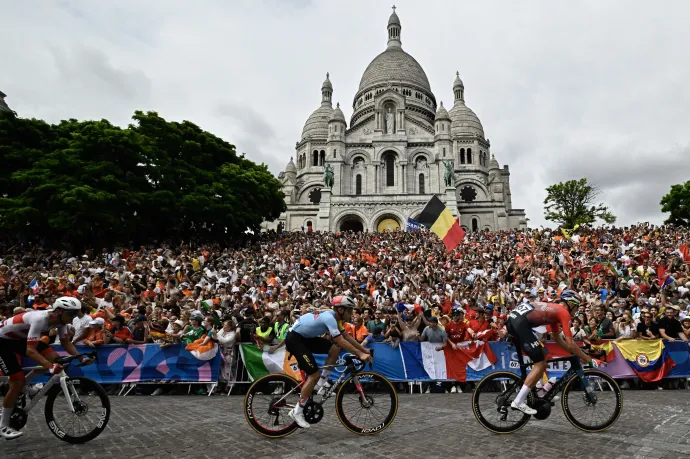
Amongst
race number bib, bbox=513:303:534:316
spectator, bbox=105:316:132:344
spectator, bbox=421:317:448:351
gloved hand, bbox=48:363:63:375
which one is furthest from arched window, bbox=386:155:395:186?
gloved hand, bbox=48:363:63:375

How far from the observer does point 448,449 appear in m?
4.89

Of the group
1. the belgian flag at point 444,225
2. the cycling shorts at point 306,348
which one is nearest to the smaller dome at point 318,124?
the belgian flag at point 444,225

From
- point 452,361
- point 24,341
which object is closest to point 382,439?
point 24,341

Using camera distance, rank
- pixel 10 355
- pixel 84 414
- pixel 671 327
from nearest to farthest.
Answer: pixel 84 414 → pixel 10 355 → pixel 671 327

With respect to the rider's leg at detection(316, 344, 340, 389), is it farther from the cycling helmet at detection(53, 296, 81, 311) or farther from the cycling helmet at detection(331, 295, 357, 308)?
the cycling helmet at detection(53, 296, 81, 311)

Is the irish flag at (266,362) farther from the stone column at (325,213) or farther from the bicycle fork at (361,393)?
the stone column at (325,213)

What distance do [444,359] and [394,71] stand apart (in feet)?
217

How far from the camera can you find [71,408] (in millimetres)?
5188

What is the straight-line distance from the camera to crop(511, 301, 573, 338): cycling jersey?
532 cm

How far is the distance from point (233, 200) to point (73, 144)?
986cm

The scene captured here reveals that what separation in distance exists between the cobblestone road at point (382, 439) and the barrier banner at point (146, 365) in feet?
7.46

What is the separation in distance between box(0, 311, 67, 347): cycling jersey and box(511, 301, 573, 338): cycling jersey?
18.3 feet

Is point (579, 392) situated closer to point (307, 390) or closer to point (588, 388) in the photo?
point (588, 388)

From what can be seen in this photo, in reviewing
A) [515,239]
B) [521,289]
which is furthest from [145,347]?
[515,239]
